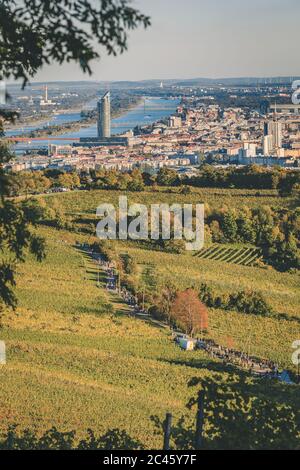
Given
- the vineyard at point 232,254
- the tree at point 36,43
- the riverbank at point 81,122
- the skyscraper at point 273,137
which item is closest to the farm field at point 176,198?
the vineyard at point 232,254

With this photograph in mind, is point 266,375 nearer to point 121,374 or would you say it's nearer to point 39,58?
point 121,374

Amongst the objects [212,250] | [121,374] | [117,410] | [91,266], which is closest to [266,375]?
[121,374]

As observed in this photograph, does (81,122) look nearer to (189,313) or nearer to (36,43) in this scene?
(189,313)

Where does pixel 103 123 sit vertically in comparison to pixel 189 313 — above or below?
below

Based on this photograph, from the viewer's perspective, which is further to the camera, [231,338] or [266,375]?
[231,338]

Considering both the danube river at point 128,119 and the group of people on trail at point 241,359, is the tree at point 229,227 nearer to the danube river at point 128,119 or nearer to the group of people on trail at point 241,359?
the group of people on trail at point 241,359

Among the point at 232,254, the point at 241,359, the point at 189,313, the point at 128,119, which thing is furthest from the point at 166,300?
the point at 128,119
